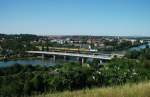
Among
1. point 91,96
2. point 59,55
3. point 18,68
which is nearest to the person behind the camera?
point 91,96

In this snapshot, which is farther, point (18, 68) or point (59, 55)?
point (59, 55)

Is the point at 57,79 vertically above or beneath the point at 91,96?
beneath

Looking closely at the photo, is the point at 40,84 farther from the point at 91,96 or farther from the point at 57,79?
the point at 91,96

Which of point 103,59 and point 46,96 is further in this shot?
point 103,59

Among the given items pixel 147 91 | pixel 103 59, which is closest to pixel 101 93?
pixel 147 91

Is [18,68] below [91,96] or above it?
below

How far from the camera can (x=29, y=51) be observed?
68.4 m

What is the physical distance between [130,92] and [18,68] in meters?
29.9

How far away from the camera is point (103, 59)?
51.9 m

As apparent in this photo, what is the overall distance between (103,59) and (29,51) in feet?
75.6

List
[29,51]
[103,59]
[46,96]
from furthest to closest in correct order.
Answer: [29,51] → [103,59] → [46,96]

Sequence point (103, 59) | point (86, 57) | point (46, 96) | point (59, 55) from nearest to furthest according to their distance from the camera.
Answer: point (46, 96) → point (103, 59) → point (86, 57) → point (59, 55)

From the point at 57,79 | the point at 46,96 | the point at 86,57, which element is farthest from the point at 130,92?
the point at 86,57

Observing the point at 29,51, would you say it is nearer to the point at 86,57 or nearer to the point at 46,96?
the point at 86,57
